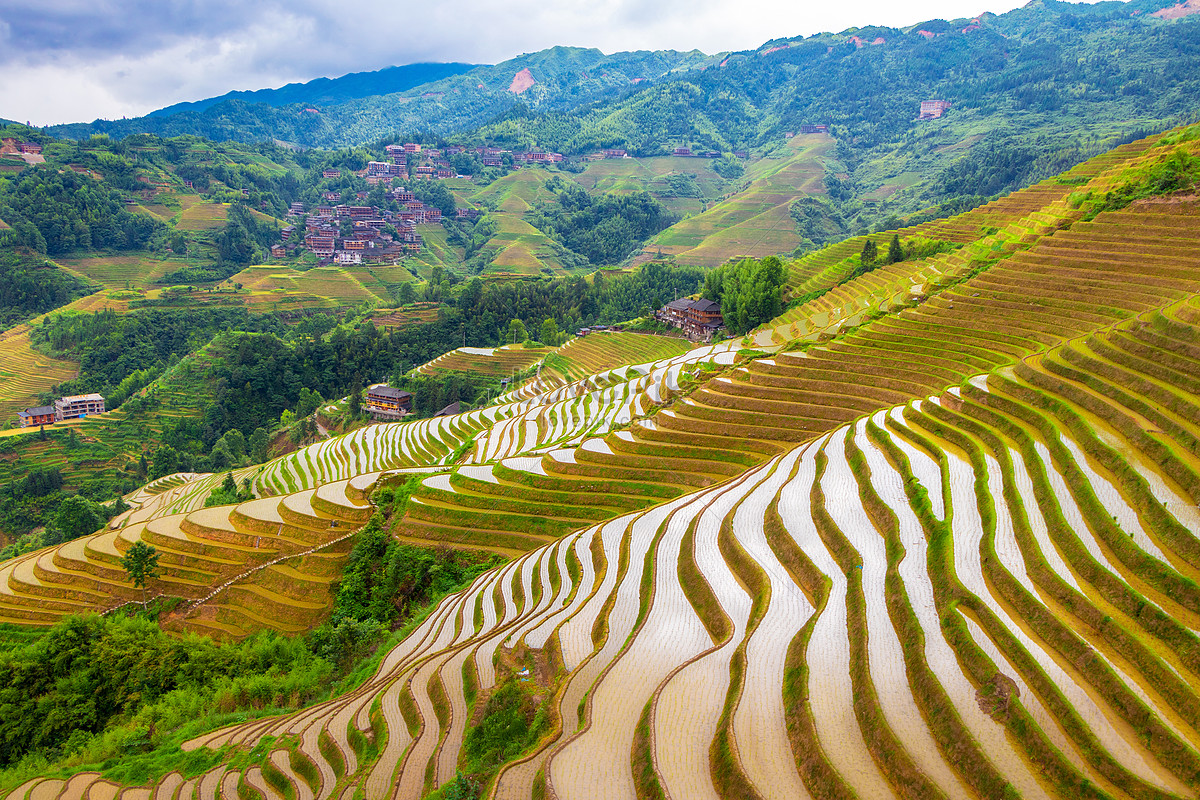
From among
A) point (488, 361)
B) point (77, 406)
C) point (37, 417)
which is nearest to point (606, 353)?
point (488, 361)

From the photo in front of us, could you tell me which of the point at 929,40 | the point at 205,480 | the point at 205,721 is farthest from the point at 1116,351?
the point at 929,40

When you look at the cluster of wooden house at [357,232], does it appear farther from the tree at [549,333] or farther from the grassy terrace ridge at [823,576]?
the grassy terrace ridge at [823,576]

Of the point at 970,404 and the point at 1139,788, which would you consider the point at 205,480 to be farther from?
the point at 1139,788

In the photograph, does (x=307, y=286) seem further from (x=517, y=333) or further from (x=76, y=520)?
(x=76, y=520)

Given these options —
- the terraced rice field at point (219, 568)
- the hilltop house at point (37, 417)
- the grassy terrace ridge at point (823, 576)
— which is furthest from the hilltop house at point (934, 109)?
the hilltop house at point (37, 417)

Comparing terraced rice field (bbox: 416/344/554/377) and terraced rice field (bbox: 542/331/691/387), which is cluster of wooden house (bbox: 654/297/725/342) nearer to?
terraced rice field (bbox: 542/331/691/387)
